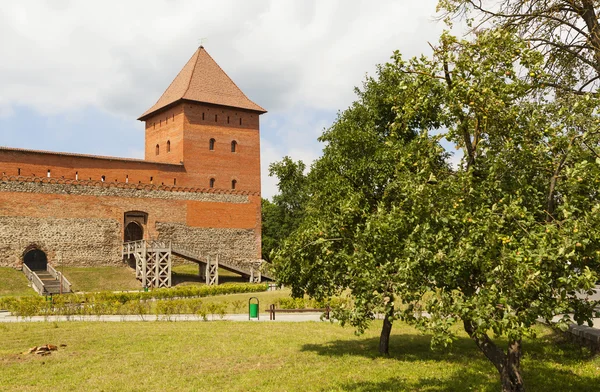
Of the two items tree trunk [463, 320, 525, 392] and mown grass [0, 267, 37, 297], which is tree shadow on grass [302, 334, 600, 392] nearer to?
tree trunk [463, 320, 525, 392]

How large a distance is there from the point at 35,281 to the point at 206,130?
16935 millimetres

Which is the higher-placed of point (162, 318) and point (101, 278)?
point (101, 278)

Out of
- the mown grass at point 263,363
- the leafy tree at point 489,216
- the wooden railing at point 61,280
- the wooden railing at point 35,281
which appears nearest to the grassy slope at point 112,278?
the wooden railing at point 61,280

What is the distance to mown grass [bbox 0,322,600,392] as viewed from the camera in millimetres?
9625

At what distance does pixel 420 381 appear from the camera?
9.84 m

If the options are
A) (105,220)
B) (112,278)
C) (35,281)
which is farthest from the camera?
(105,220)

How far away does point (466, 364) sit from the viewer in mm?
11297

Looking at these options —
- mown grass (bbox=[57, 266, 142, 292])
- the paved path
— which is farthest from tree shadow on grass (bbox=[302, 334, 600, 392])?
mown grass (bbox=[57, 266, 142, 292])

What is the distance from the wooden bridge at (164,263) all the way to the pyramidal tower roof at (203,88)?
1134 cm

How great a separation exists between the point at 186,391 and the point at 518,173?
578 cm

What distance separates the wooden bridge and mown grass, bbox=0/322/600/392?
21138 mm

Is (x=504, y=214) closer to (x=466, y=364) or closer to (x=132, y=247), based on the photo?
(x=466, y=364)

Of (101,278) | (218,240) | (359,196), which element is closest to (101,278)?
(101,278)

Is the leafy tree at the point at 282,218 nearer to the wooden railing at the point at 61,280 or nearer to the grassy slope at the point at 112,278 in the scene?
the grassy slope at the point at 112,278
